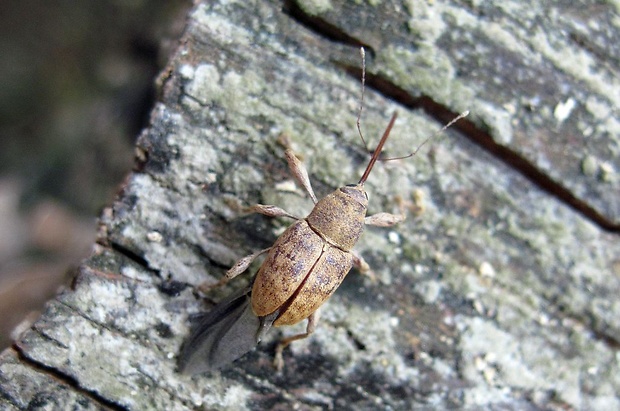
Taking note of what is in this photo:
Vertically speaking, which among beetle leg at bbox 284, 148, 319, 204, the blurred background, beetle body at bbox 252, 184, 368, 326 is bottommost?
the blurred background

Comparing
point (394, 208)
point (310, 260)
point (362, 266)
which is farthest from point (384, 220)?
point (310, 260)

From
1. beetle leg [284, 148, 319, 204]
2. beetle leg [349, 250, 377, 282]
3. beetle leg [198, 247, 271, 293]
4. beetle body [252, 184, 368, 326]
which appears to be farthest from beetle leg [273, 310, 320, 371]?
beetle leg [284, 148, 319, 204]

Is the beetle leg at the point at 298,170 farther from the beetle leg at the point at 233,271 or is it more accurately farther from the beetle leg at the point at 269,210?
the beetle leg at the point at 233,271

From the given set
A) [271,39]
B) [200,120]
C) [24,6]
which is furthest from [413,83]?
[24,6]

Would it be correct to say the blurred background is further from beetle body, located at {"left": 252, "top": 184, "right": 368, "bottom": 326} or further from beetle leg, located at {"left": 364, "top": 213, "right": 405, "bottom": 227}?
beetle leg, located at {"left": 364, "top": 213, "right": 405, "bottom": 227}

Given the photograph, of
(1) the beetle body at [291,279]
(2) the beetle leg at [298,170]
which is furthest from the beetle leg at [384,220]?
(2) the beetle leg at [298,170]

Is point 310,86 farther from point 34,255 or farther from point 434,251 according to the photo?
point 34,255
